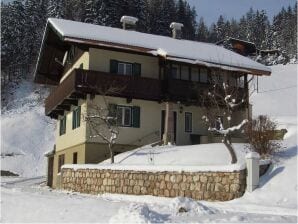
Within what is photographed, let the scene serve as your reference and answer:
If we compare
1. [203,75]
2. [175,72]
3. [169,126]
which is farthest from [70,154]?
[203,75]

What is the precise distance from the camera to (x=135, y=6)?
70.9 metres

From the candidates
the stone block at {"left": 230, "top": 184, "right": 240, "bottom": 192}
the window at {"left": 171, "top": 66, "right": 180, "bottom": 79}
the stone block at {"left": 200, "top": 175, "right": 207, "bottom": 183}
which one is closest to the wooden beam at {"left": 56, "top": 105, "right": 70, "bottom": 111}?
the window at {"left": 171, "top": 66, "right": 180, "bottom": 79}

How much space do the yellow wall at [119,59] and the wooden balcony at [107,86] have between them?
1248 mm

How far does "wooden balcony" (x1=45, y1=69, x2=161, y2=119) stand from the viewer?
84.3 ft

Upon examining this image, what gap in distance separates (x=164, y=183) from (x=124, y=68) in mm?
11589

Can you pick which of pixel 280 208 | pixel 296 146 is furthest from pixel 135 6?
pixel 280 208

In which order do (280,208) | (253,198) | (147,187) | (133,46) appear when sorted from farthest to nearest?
(133,46), (147,187), (253,198), (280,208)

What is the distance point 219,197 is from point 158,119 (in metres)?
13.0

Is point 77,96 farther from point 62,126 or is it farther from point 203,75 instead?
point 203,75

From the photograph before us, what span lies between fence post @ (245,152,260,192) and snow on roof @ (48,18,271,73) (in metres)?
12.3

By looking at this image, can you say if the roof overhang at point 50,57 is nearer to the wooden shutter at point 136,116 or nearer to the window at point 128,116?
the window at point 128,116

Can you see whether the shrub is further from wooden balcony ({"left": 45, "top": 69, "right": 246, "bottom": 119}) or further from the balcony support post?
wooden balcony ({"left": 45, "top": 69, "right": 246, "bottom": 119})

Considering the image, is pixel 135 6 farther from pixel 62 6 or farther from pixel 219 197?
pixel 219 197

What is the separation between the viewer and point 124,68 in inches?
1104
